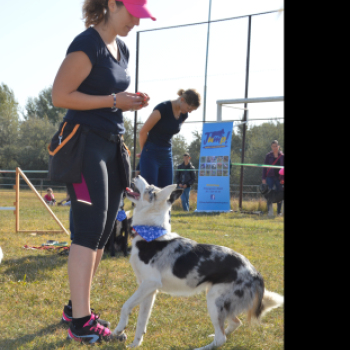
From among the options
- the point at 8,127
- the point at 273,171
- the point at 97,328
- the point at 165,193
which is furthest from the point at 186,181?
the point at 8,127

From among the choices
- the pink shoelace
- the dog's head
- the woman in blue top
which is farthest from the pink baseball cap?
the woman in blue top

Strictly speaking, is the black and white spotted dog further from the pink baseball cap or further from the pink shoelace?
the pink baseball cap

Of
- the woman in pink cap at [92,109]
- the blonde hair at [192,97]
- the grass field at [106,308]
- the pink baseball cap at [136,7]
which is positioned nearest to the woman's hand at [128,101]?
the woman in pink cap at [92,109]

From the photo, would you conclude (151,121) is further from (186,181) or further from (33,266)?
(186,181)

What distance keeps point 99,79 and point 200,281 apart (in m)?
1.54

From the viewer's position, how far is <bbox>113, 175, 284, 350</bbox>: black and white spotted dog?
271 centimetres

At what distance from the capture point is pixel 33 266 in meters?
4.69

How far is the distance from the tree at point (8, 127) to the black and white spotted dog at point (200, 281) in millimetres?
38468

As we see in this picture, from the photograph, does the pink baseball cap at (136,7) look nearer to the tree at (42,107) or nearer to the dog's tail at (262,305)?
the dog's tail at (262,305)

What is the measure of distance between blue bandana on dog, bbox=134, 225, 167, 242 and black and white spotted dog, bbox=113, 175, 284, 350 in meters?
0.01
